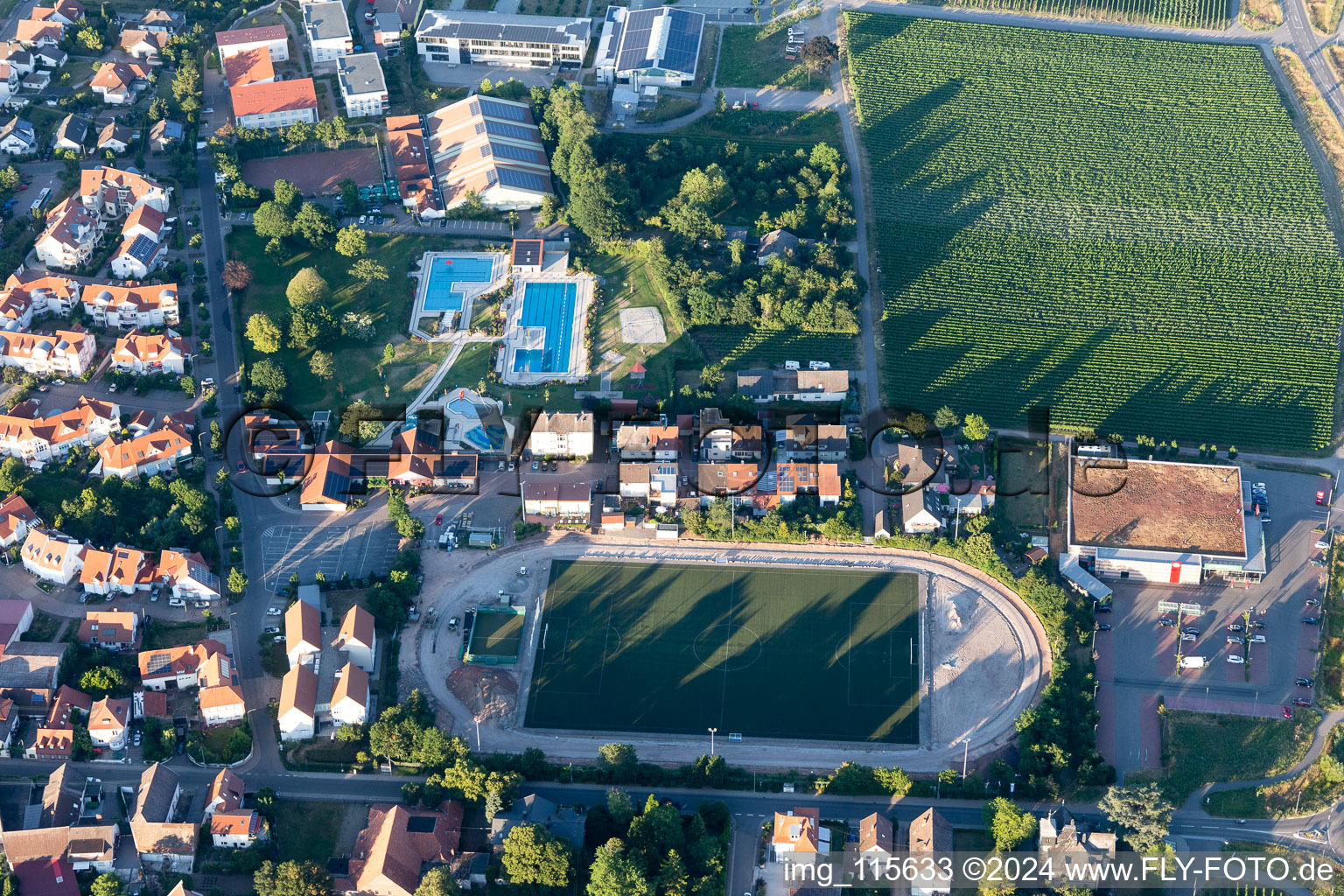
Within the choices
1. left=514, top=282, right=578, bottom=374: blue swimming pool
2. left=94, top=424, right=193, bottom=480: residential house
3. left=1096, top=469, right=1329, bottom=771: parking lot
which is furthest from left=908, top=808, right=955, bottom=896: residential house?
left=94, top=424, right=193, bottom=480: residential house

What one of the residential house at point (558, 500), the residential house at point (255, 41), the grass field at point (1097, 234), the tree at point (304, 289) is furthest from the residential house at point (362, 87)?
the residential house at point (558, 500)

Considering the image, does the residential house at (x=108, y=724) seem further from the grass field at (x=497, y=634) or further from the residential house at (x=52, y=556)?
the grass field at (x=497, y=634)

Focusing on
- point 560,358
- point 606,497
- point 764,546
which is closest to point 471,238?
point 560,358

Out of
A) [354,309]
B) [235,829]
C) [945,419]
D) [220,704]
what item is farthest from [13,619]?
[945,419]

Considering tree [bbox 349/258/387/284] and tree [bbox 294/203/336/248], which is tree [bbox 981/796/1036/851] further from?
tree [bbox 294/203/336/248]

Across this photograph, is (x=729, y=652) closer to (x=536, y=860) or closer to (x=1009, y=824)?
(x=536, y=860)

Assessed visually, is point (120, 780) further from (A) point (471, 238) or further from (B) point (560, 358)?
(A) point (471, 238)
